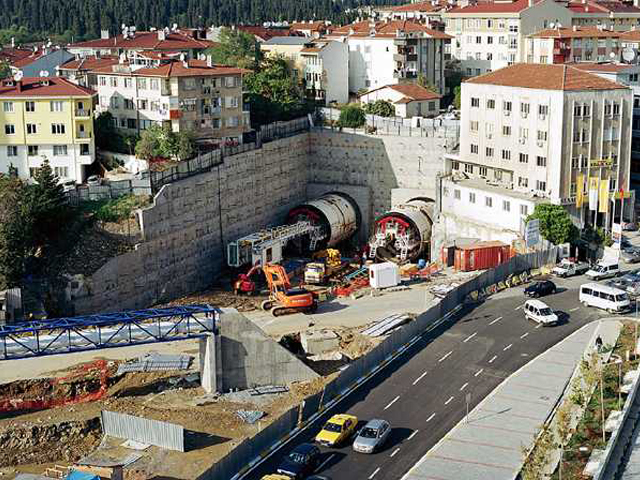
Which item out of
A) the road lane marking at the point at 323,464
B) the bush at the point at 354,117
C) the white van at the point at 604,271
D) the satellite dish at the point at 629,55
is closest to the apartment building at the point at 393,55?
the bush at the point at 354,117

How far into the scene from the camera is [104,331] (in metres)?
49.6

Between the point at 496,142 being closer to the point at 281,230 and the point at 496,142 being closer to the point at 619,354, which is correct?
the point at 281,230

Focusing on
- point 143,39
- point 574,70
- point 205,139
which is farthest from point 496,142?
point 143,39

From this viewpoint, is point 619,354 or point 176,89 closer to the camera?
point 619,354

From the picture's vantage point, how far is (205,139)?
79.2m

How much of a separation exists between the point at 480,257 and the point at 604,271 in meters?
7.88

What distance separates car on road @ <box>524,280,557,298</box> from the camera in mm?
61938

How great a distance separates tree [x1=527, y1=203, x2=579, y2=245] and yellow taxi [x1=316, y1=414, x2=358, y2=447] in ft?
96.3

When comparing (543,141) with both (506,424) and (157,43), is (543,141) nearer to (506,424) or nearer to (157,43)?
(506,424)

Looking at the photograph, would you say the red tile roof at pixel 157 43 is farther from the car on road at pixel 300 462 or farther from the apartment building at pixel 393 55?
the car on road at pixel 300 462

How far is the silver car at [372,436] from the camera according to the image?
41375mm

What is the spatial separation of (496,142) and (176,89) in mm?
23200

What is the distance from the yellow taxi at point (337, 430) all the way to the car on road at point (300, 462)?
1.07 meters

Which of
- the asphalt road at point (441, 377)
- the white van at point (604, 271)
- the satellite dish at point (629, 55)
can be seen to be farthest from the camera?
the satellite dish at point (629, 55)
